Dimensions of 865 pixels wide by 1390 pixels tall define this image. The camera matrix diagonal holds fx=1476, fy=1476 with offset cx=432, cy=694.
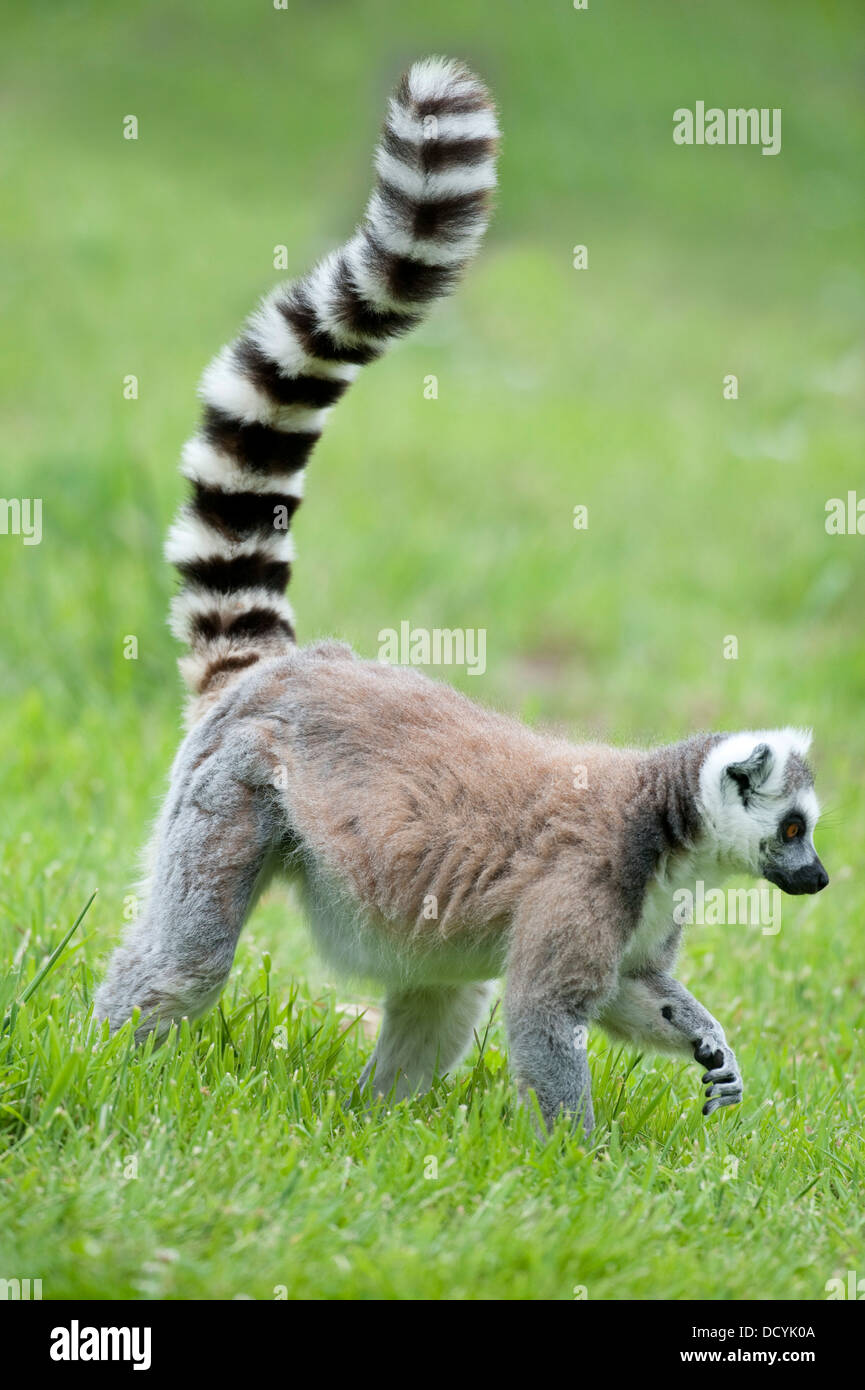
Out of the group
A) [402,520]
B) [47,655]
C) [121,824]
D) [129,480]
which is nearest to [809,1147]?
[121,824]

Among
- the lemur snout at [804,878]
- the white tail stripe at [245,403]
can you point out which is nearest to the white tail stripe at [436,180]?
the white tail stripe at [245,403]

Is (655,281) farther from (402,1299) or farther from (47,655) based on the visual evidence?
(402,1299)

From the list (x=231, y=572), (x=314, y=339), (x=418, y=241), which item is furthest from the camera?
(x=231, y=572)

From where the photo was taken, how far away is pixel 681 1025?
3.79 meters

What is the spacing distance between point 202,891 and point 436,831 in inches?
23.9

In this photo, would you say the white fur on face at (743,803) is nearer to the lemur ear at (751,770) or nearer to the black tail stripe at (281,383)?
the lemur ear at (751,770)

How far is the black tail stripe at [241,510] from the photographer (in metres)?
4.34

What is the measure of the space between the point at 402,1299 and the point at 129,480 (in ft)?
19.8

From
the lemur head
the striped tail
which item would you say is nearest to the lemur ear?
the lemur head

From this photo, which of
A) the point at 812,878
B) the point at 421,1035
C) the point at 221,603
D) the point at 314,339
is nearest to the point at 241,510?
the point at 221,603

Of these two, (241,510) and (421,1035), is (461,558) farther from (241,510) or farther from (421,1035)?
(421,1035)

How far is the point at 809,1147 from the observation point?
3820 millimetres

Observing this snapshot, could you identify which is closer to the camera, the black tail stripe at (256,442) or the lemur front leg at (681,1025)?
the lemur front leg at (681,1025)

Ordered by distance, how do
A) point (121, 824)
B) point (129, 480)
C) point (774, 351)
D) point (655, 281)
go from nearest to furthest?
point (121, 824) → point (129, 480) → point (774, 351) → point (655, 281)
